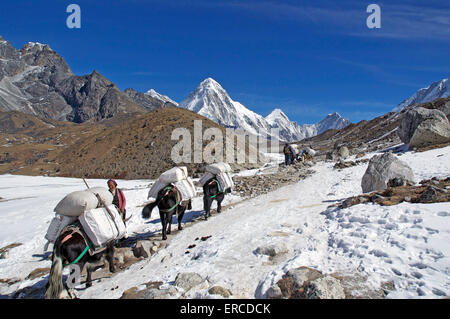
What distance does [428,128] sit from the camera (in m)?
22.5

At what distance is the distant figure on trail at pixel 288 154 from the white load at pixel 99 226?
24329 mm

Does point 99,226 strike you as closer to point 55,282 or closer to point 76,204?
point 76,204

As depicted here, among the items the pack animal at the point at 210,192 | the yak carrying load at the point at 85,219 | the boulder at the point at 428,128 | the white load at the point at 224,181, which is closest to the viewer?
the yak carrying load at the point at 85,219

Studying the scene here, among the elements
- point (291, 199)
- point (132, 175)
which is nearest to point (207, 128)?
point (132, 175)

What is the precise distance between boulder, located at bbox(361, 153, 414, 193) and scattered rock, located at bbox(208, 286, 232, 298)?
350 inches

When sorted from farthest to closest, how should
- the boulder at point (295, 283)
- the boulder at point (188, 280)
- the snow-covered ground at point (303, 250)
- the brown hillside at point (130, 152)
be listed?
1. the brown hillside at point (130, 152)
2. the boulder at point (188, 280)
3. the snow-covered ground at point (303, 250)
4. the boulder at point (295, 283)

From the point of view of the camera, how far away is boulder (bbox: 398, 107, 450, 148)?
22.2 metres

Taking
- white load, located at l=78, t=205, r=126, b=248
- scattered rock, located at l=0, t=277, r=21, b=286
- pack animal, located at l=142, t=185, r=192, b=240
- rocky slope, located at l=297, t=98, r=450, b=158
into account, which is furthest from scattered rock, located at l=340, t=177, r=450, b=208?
rocky slope, located at l=297, t=98, r=450, b=158

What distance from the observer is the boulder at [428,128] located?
876 inches

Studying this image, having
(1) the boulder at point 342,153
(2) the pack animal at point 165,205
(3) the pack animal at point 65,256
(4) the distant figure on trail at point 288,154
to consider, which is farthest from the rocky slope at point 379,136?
(3) the pack animal at point 65,256

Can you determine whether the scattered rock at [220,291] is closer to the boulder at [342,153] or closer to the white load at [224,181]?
the white load at [224,181]

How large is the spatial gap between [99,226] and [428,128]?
26.0 meters

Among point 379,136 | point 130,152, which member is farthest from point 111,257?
point 379,136
